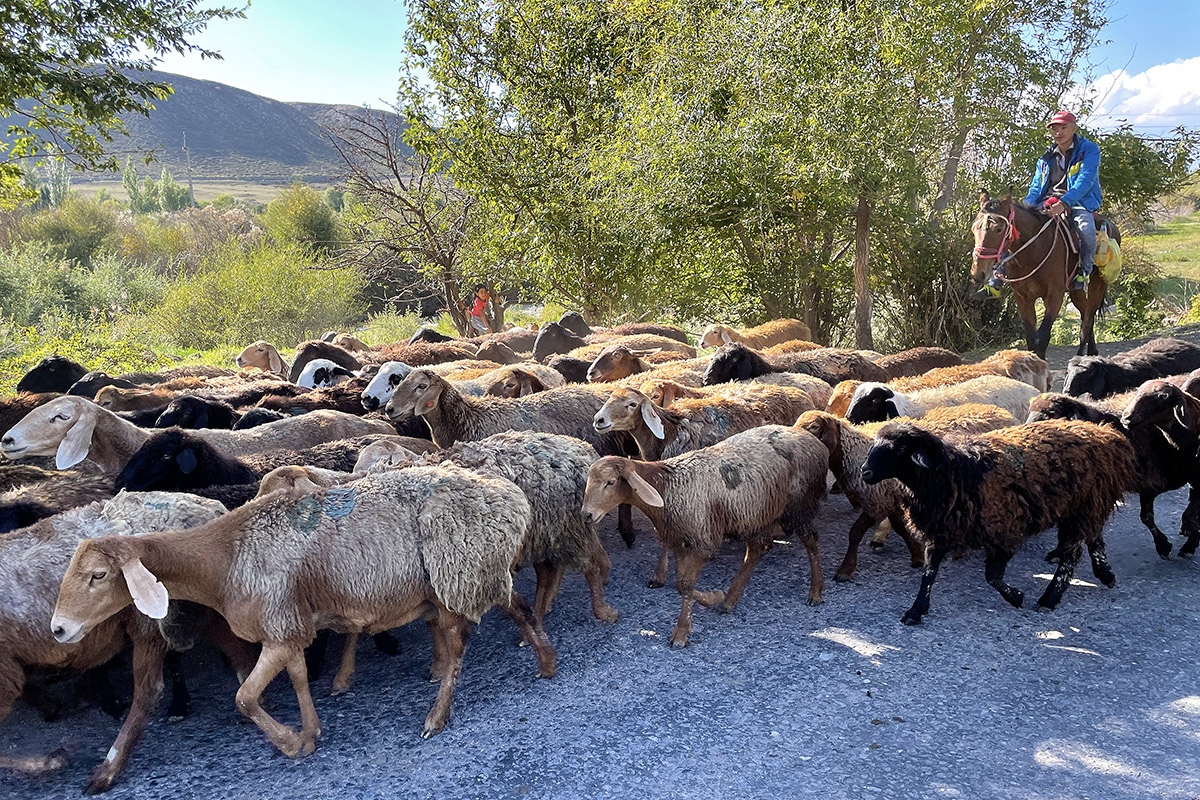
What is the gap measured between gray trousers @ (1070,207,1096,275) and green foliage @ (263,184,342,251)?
36156 millimetres

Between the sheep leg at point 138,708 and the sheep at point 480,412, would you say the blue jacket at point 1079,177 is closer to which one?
the sheep at point 480,412

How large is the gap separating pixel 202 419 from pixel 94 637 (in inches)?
146

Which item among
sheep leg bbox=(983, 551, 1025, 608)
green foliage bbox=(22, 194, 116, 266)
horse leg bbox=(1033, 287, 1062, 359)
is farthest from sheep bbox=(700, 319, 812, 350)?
green foliage bbox=(22, 194, 116, 266)

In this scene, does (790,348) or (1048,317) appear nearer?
(790,348)

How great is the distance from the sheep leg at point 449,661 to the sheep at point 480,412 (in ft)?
9.07

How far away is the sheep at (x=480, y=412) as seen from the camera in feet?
24.3

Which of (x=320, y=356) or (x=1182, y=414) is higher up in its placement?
(x=1182, y=414)

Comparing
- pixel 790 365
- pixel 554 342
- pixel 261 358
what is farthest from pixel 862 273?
pixel 261 358

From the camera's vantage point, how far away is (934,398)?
8.34m

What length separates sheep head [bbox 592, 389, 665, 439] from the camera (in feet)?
22.5

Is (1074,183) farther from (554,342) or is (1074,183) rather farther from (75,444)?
(75,444)

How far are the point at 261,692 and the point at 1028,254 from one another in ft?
41.0

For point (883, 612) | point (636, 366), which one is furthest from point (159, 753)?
point (636, 366)

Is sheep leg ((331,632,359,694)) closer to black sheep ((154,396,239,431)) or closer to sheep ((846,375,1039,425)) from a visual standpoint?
black sheep ((154,396,239,431))
